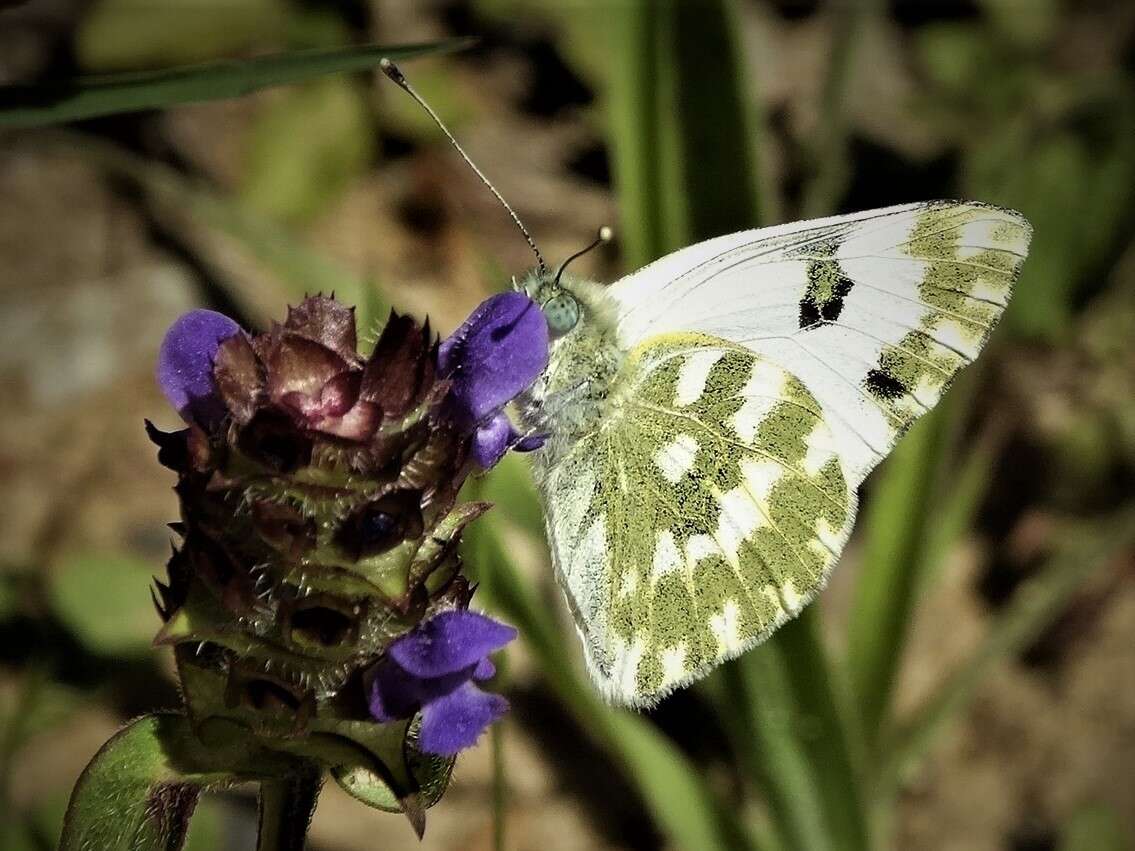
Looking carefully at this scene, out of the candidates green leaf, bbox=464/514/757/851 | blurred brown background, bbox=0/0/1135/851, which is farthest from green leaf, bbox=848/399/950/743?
blurred brown background, bbox=0/0/1135/851

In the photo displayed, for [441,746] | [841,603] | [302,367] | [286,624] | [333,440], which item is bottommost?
[441,746]

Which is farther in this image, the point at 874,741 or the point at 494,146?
the point at 494,146

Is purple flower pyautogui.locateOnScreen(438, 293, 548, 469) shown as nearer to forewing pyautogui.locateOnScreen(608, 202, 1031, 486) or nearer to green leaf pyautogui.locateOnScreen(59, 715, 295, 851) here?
forewing pyautogui.locateOnScreen(608, 202, 1031, 486)

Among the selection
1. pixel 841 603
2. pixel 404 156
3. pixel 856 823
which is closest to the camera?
pixel 856 823

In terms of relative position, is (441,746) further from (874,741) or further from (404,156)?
(404,156)

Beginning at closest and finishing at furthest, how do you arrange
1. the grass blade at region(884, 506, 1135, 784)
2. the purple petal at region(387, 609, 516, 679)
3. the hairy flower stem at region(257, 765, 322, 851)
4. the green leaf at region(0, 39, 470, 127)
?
the purple petal at region(387, 609, 516, 679), the hairy flower stem at region(257, 765, 322, 851), the green leaf at region(0, 39, 470, 127), the grass blade at region(884, 506, 1135, 784)

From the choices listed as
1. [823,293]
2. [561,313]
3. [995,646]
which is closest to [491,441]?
[561,313]

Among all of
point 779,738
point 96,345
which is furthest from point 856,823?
point 96,345

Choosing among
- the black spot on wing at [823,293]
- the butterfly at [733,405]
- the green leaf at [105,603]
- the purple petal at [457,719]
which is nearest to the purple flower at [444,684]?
the purple petal at [457,719]
